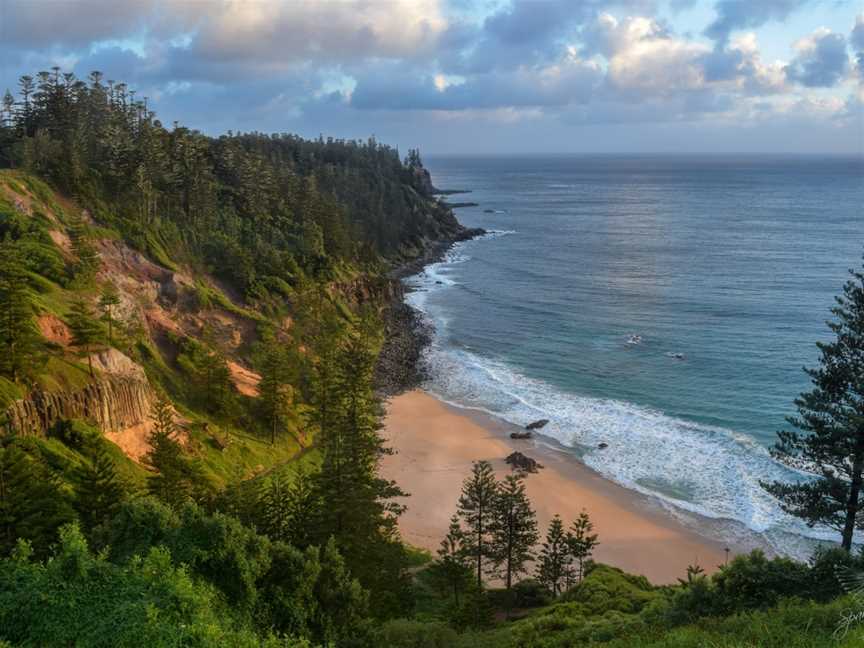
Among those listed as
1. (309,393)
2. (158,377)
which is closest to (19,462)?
(158,377)

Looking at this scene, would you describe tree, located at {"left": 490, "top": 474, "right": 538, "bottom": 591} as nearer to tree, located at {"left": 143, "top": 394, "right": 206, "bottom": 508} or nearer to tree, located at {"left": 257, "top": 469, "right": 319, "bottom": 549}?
tree, located at {"left": 257, "top": 469, "right": 319, "bottom": 549}

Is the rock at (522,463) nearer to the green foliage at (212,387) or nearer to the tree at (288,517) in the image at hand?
the green foliage at (212,387)

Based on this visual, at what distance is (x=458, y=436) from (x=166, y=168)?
49460mm

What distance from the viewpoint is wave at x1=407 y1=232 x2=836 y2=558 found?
41.4 metres

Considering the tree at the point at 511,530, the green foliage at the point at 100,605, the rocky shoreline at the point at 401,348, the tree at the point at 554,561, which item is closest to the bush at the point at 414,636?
the green foliage at the point at 100,605

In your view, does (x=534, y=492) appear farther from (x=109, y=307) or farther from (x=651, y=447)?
(x=109, y=307)

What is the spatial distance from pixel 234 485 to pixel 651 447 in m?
31.9

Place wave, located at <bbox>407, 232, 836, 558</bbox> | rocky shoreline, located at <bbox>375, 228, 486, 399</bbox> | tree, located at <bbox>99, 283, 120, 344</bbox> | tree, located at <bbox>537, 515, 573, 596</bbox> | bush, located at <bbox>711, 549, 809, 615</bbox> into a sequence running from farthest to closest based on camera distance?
rocky shoreline, located at <bbox>375, 228, 486, 399</bbox> < wave, located at <bbox>407, 232, 836, 558</bbox> < tree, located at <bbox>99, 283, 120, 344</bbox> < tree, located at <bbox>537, 515, 573, 596</bbox> < bush, located at <bbox>711, 549, 809, 615</bbox>

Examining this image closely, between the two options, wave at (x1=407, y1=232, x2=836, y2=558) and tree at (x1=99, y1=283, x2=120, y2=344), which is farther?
wave at (x1=407, y1=232, x2=836, y2=558)

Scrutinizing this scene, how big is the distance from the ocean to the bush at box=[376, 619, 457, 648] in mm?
25785

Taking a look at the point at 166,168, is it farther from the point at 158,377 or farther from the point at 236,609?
the point at 236,609

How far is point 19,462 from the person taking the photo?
23984mm

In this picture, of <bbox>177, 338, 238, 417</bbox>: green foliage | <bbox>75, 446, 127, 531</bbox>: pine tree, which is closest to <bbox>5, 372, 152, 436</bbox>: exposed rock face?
<bbox>75, 446, 127, 531</bbox>: pine tree

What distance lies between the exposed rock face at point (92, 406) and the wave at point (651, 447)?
30279 mm
